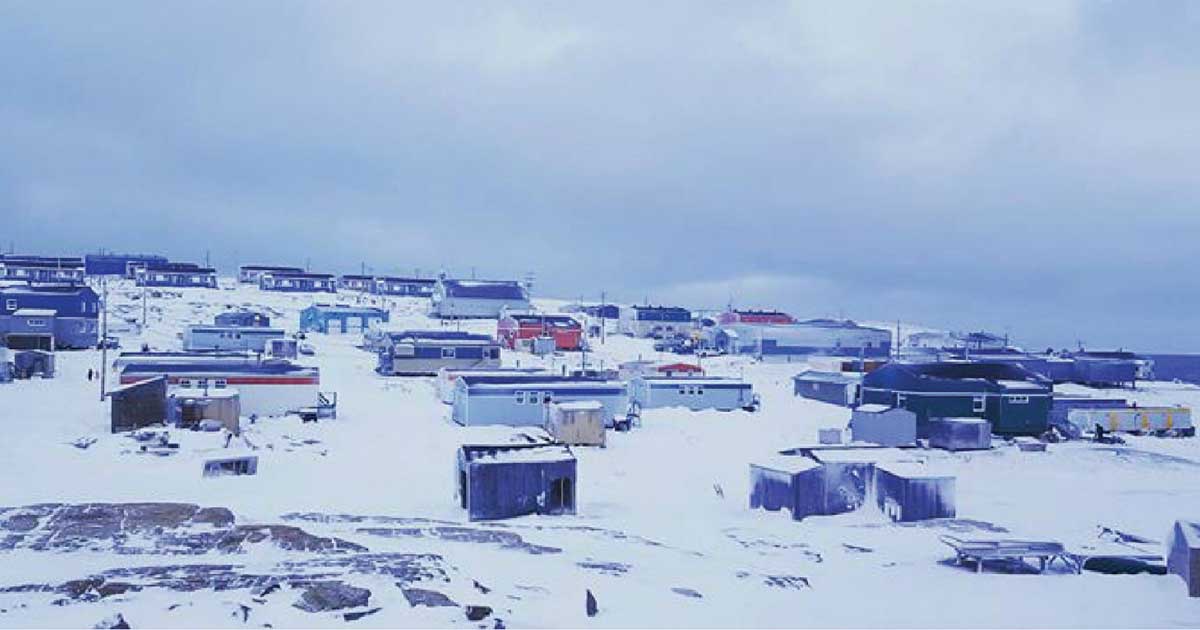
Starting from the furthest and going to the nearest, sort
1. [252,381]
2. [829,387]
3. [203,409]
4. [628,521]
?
[829,387] < [252,381] < [203,409] < [628,521]

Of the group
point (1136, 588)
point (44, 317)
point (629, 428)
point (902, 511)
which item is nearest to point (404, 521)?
point (902, 511)

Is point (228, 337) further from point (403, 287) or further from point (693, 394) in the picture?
point (403, 287)

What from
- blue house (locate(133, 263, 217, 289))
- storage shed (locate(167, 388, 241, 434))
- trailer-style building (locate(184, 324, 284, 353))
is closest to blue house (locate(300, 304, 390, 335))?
trailer-style building (locate(184, 324, 284, 353))

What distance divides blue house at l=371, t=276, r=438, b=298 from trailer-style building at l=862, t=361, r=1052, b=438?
81.4m

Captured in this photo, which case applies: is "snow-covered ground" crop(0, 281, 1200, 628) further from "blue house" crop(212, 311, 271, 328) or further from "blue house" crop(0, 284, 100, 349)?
"blue house" crop(212, 311, 271, 328)

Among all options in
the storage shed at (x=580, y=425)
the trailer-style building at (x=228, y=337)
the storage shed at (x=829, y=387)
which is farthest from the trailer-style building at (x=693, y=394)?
the trailer-style building at (x=228, y=337)

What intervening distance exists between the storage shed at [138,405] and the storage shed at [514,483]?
13.8 m

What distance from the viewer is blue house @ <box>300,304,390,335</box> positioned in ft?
259

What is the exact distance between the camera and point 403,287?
118 m

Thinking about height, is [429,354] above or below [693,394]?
above

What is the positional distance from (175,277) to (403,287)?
89.9 feet

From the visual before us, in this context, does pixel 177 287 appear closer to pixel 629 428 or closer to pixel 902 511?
pixel 629 428

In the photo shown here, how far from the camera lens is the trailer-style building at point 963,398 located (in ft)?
132

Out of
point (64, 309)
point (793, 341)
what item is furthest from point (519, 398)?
point (793, 341)
